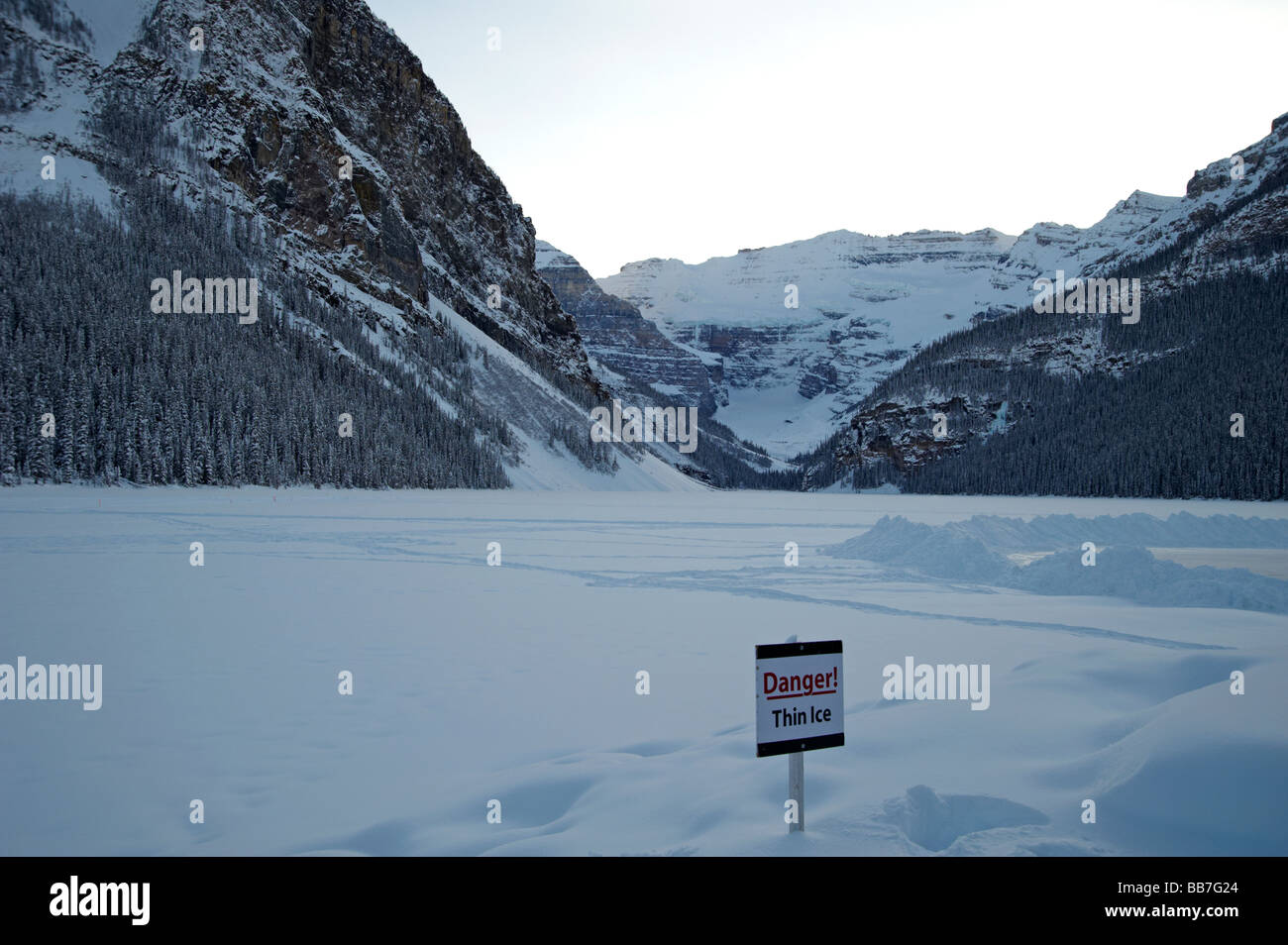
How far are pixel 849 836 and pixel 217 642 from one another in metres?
9.64

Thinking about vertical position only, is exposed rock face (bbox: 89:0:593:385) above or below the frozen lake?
above

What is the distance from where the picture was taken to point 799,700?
4.40 metres

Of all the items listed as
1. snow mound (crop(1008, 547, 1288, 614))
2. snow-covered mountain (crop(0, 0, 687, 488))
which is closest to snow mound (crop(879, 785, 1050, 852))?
snow mound (crop(1008, 547, 1288, 614))

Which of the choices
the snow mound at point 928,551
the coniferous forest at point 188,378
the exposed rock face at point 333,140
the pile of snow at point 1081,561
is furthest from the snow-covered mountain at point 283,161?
the pile of snow at point 1081,561

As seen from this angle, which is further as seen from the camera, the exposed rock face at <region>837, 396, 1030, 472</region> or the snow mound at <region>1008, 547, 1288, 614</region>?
the exposed rock face at <region>837, 396, 1030, 472</region>

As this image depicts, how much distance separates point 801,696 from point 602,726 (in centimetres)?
357

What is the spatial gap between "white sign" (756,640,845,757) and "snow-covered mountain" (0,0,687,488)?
111996 millimetres

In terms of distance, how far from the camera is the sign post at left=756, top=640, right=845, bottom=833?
4.22 meters

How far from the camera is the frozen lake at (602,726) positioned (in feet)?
16.2

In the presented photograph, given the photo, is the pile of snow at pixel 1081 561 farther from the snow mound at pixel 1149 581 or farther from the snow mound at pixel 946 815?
the snow mound at pixel 946 815

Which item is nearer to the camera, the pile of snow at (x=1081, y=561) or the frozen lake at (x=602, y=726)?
the frozen lake at (x=602, y=726)

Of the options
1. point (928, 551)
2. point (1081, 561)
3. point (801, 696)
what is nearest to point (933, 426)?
point (928, 551)

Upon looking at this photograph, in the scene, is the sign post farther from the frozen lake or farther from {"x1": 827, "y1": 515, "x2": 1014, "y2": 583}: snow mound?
{"x1": 827, "y1": 515, "x2": 1014, "y2": 583}: snow mound

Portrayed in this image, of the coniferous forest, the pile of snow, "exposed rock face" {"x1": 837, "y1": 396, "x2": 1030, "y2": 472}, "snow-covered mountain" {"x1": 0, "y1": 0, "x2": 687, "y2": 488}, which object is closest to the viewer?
the pile of snow
